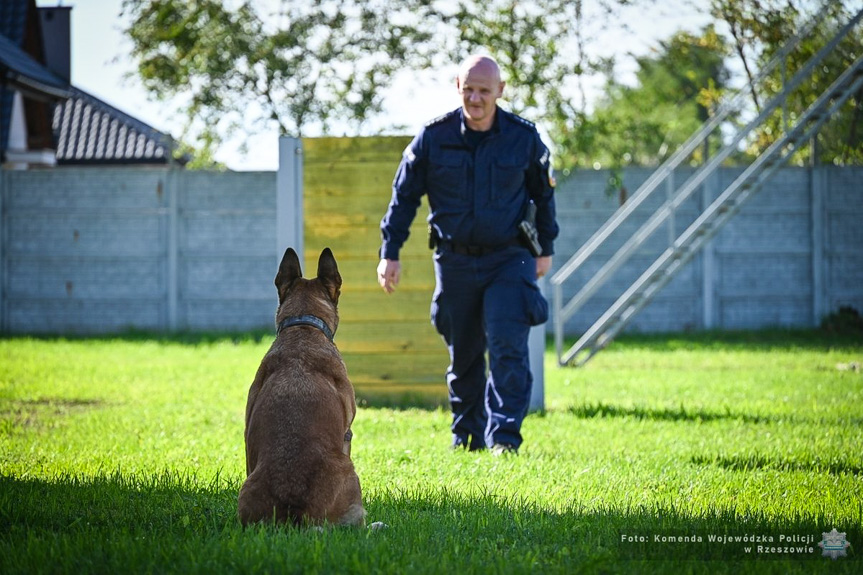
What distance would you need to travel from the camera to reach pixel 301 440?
336cm

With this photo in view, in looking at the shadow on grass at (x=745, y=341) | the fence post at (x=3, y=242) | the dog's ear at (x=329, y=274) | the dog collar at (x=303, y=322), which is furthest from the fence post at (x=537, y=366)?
the fence post at (x=3, y=242)

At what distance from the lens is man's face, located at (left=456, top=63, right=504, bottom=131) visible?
5445 mm

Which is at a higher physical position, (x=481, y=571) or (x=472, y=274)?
(x=472, y=274)

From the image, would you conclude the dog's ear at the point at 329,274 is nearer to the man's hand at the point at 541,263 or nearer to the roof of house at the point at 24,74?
the man's hand at the point at 541,263

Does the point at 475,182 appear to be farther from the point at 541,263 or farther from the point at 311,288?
the point at 311,288

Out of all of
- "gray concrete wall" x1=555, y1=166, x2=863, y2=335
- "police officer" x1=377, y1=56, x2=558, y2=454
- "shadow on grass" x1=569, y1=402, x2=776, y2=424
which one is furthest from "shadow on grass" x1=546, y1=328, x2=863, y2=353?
"police officer" x1=377, y1=56, x2=558, y2=454

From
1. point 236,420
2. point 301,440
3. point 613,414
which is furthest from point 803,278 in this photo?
point 301,440

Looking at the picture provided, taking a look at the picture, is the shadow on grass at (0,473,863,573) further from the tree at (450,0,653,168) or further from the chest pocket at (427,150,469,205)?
the tree at (450,0,653,168)

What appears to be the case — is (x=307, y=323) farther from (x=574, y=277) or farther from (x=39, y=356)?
(x=574, y=277)

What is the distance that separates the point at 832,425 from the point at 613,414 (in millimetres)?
1470

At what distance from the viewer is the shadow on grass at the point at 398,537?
10.1ft

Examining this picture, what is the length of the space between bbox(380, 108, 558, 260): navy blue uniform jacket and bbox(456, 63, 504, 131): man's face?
0.15 m

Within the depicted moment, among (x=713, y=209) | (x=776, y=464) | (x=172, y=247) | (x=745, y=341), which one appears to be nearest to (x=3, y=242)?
(x=172, y=247)

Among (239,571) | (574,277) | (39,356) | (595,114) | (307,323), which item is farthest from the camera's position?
(595,114)
